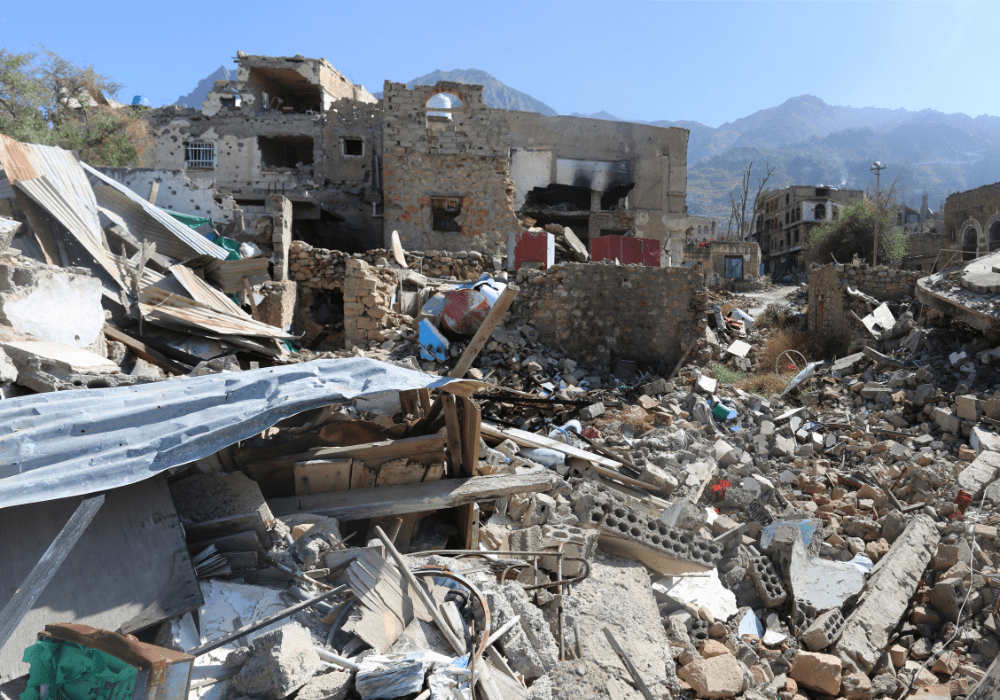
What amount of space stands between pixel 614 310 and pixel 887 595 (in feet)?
21.8

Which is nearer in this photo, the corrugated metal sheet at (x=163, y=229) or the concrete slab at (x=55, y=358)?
the concrete slab at (x=55, y=358)

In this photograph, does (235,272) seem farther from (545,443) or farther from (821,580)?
(821,580)

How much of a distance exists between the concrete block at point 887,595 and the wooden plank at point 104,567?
4.23m

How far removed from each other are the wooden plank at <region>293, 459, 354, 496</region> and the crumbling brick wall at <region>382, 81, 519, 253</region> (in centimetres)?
1231

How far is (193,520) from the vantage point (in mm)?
3248

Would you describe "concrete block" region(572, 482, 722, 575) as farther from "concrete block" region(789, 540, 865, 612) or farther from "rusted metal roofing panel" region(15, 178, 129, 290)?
"rusted metal roofing panel" region(15, 178, 129, 290)

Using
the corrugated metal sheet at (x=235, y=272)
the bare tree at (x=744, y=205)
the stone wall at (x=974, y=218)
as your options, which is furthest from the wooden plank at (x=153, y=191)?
the bare tree at (x=744, y=205)

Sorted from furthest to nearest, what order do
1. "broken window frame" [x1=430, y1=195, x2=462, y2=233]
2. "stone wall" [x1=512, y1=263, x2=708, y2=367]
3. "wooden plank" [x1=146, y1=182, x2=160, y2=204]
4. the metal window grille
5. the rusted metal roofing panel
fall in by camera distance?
the metal window grille → "broken window frame" [x1=430, y1=195, x2=462, y2=233] → "wooden plank" [x1=146, y1=182, x2=160, y2=204] → "stone wall" [x1=512, y1=263, x2=708, y2=367] → the rusted metal roofing panel

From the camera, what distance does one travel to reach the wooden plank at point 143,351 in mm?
5906

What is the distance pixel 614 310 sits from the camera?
10.5 metres

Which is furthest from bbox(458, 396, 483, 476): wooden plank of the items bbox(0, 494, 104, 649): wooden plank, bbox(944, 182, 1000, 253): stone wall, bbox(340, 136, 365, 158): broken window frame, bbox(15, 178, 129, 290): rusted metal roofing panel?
bbox(944, 182, 1000, 253): stone wall

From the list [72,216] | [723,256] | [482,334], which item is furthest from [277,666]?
[723,256]

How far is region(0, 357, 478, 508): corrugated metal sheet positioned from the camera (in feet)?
9.04

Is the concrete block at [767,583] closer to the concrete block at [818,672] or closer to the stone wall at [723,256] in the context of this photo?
the concrete block at [818,672]
